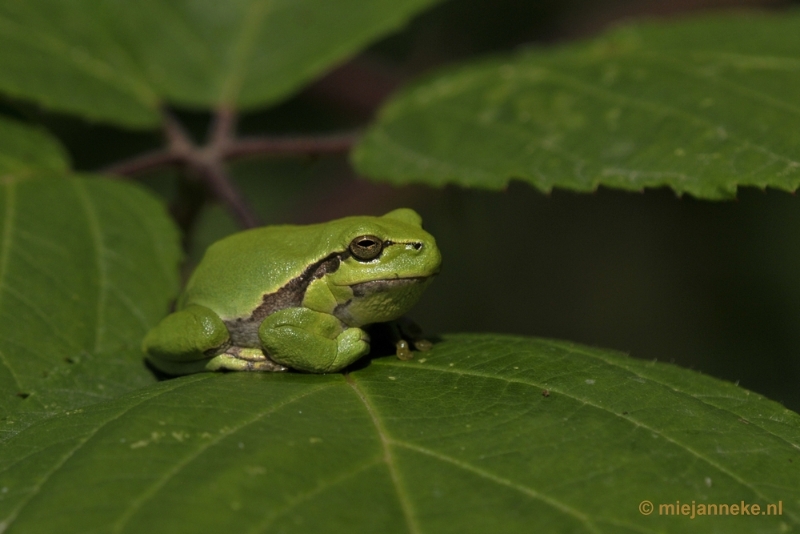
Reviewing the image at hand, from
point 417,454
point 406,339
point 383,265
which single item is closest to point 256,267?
point 383,265

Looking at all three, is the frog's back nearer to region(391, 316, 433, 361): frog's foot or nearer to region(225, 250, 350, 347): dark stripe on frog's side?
region(225, 250, 350, 347): dark stripe on frog's side

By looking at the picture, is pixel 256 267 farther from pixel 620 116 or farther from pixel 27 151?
pixel 620 116

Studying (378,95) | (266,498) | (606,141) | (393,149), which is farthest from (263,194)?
(266,498)

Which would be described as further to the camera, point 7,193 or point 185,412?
point 7,193

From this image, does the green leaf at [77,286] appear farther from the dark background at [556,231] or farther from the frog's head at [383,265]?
the dark background at [556,231]

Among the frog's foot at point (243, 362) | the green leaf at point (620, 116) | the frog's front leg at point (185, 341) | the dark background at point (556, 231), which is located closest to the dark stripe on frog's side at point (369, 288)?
the frog's foot at point (243, 362)

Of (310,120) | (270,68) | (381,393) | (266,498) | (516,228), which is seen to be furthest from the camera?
(516,228)

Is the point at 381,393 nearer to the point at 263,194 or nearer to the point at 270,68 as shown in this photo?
the point at 270,68

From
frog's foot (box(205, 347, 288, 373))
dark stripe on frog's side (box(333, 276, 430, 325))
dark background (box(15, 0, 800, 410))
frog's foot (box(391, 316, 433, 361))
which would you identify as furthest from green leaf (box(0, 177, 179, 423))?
dark background (box(15, 0, 800, 410))
